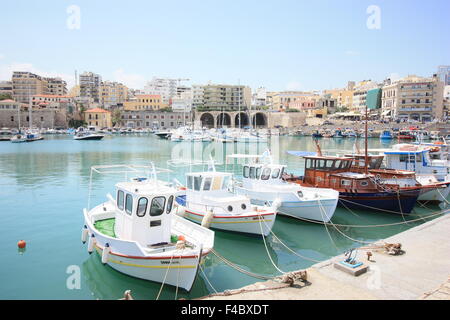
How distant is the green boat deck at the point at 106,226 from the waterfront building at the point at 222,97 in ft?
338

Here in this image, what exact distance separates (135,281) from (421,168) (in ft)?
65.6

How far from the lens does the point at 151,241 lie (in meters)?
10.1

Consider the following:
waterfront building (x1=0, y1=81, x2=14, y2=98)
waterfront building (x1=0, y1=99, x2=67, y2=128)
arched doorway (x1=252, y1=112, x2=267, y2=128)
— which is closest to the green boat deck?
waterfront building (x1=0, y1=99, x2=67, y2=128)

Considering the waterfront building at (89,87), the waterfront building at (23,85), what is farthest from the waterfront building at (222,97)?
the waterfront building at (23,85)

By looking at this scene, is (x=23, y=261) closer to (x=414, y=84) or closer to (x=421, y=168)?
(x=421, y=168)

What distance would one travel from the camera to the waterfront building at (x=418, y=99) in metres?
89.2

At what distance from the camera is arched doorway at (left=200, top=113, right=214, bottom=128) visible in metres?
116

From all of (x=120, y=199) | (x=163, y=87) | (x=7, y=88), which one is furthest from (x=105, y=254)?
(x=163, y=87)

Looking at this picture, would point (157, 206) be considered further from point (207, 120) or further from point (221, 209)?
point (207, 120)

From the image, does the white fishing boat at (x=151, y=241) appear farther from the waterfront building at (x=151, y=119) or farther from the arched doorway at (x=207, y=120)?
the waterfront building at (x=151, y=119)

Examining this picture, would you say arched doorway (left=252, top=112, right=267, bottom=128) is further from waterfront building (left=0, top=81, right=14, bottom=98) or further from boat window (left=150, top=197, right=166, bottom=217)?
boat window (left=150, top=197, right=166, bottom=217)
